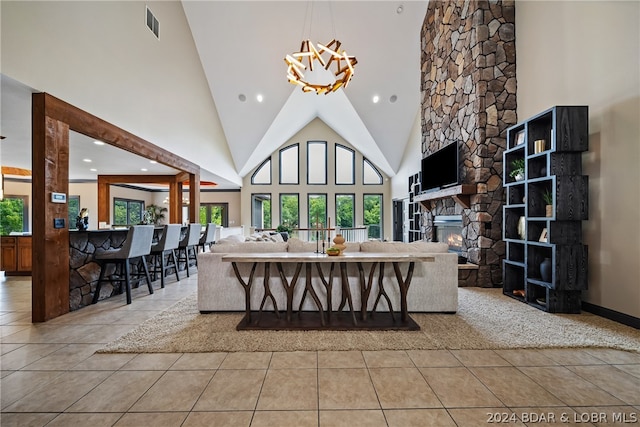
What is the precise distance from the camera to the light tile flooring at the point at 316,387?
1729mm

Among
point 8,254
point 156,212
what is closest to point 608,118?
point 8,254

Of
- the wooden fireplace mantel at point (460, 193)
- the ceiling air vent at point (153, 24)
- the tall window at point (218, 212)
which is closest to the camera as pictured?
the wooden fireplace mantel at point (460, 193)

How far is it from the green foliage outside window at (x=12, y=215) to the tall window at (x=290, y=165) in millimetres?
8045

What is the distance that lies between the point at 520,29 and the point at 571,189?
2984 mm

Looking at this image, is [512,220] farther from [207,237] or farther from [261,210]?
[261,210]

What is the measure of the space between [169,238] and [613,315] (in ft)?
19.7

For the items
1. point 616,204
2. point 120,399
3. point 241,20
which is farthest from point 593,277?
point 241,20

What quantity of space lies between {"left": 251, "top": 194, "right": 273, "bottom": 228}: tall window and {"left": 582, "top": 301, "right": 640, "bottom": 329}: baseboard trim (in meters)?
9.83

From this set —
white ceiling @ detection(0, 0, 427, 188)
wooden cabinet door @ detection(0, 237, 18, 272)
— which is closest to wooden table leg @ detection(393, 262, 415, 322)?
white ceiling @ detection(0, 0, 427, 188)

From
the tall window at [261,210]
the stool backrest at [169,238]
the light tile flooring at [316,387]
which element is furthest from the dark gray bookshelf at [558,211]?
the tall window at [261,210]

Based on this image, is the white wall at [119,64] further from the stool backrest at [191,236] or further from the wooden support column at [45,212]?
the stool backrest at [191,236]

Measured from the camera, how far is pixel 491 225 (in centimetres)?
497

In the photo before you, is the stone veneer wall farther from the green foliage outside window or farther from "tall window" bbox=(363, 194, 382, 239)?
the green foliage outside window

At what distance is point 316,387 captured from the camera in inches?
79.4
